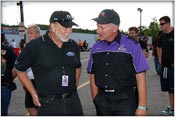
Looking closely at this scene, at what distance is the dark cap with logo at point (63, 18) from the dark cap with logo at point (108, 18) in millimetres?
282

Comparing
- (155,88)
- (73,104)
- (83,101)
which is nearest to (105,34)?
(73,104)

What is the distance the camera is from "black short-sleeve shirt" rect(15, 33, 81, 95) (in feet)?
13.6

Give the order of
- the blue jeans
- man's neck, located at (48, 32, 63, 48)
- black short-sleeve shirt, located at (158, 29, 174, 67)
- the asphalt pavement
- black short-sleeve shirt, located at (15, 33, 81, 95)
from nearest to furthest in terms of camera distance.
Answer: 1. black short-sleeve shirt, located at (15, 33, 81, 95)
2. man's neck, located at (48, 32, 63, 48)
3. the blue jeans
4. black short-sleeve shirt, located at (158, 29, 174, 67)
5. the asphalt pavement

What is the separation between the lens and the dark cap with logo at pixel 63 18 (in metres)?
4.22

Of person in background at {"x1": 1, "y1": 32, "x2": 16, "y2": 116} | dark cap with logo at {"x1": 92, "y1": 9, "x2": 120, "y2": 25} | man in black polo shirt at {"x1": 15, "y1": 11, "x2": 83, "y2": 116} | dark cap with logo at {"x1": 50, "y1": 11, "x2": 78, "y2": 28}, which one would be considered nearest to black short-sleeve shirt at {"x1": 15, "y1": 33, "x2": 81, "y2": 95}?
man in black polo shirt at {"x1": 15, "y1": 11, "x2": 83, "y2": 116}

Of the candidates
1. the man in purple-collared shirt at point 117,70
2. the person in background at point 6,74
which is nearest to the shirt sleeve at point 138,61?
the man in purple-collared shirt at point 117,70

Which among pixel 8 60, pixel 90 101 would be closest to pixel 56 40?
pixel 8 60

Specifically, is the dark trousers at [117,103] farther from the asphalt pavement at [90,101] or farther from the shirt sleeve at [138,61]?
the asphalt pavement at [90,101]

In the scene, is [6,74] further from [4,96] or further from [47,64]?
[47,64]

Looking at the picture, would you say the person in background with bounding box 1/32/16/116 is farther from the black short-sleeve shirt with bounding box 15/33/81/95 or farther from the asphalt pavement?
the asphalt pavement

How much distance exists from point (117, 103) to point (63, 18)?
43.5 inches

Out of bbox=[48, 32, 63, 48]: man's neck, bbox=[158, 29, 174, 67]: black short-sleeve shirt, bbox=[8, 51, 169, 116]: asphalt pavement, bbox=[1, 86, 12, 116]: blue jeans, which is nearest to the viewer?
bbox=[48, 32, 63, 48]: man's neck

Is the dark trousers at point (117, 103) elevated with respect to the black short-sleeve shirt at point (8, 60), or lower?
lower

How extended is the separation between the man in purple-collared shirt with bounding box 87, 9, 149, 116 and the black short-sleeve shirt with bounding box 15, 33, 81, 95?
0.38 m
